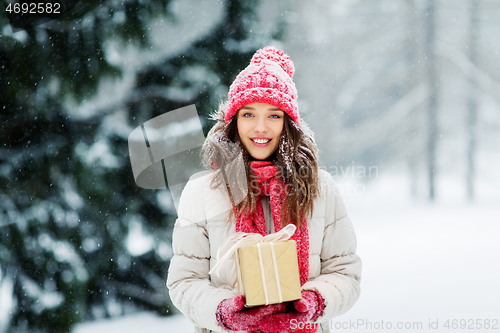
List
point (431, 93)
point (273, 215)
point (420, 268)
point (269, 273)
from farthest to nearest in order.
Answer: point (431, 93)
point (420, 268)
point (273, 215)
point (269, 273)

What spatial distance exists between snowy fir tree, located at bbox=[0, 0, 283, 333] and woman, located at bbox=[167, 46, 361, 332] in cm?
106

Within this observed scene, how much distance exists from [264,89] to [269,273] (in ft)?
1.93

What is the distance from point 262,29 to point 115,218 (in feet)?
4.96

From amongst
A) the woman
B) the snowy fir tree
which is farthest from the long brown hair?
the snowy fir tree

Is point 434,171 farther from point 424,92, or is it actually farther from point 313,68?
point 313,68

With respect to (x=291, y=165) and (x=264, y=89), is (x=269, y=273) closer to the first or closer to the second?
(x=291, y=165)

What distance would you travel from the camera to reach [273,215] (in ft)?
3.87

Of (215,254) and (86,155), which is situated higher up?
(86,155)

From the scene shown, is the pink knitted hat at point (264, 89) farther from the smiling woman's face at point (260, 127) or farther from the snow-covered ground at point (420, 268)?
the snow-covered ground at point (420, 268)

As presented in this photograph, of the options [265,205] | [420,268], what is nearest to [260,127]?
[265,205]

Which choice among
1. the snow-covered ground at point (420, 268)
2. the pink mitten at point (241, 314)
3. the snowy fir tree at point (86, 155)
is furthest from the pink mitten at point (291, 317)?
the snow-covered ground at point (420, 268)

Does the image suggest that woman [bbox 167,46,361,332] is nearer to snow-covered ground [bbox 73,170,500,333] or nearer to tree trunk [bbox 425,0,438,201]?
snow-covered ground [bbox 73,170,500,333]

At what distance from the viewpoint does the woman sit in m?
1.17

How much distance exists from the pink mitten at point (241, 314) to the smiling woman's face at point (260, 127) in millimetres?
492
